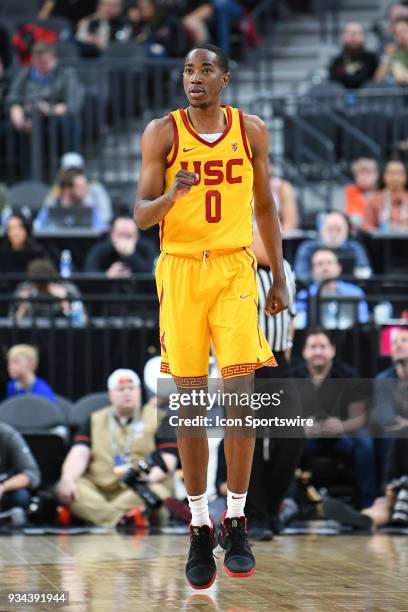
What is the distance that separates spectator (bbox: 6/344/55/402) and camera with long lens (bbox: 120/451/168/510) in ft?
3.98

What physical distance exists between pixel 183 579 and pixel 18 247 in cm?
728

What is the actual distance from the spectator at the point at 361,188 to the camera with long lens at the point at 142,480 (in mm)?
5555

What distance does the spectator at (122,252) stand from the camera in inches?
549

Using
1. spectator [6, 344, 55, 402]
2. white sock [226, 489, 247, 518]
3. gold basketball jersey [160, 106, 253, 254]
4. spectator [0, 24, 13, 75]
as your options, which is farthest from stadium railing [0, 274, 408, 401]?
spectator [0, 24, 13, 75]

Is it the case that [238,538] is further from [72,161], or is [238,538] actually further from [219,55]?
[72,161]

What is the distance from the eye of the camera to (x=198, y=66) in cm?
708

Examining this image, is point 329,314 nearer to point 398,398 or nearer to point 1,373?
point 398,398

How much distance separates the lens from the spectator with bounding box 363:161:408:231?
49.9 feet

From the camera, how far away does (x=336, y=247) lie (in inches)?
539

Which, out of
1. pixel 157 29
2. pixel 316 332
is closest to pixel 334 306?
pixel 316 332

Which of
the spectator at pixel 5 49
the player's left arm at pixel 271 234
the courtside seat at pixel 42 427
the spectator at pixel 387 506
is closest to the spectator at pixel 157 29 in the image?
the spectator at pixel 5 49

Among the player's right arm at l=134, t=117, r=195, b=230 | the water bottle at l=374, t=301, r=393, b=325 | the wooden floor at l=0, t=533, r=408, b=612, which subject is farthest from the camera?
the water bottle at l=374, t=301, r=393, b=325

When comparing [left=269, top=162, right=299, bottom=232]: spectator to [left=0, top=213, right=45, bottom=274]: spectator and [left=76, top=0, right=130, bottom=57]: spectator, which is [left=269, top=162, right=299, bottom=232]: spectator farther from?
[left=76, top=0, right=130, bottom=57]: spectator

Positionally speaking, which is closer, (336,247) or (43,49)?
(336,247)
